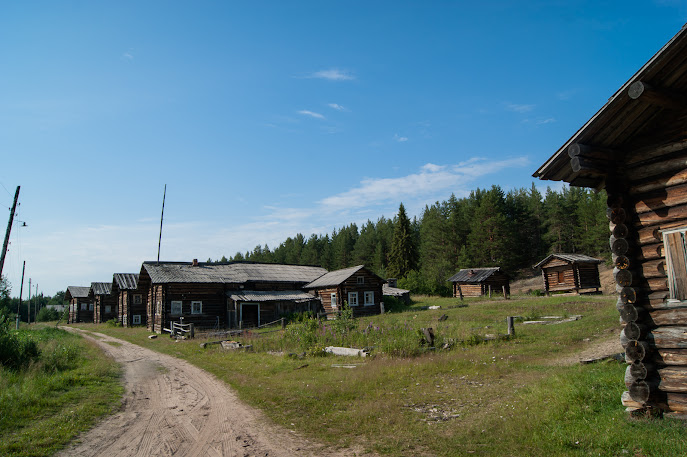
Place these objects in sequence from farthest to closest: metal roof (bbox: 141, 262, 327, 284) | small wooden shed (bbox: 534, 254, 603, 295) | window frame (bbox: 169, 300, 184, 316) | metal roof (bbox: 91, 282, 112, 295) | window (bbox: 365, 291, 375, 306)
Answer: metal roof (bbox: 91, 282, 112, 295)
window (bbox: 365, 291, 375, 306)
small wooden shed (bbox: 534, 254, 603, 295)
metal roof (bbox: 141, 262, 327, 284)
window frame (bbox: 169, 300, 184, 316)

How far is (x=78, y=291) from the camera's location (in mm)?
62031

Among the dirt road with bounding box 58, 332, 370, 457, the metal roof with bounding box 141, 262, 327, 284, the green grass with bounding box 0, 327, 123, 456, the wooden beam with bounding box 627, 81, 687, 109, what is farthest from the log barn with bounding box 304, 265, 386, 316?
the wooden beam with bounding box 627, 81, 687, 109

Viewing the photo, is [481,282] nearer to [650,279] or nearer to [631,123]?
[650,279]

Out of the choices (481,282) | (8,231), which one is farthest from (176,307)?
(481,282)

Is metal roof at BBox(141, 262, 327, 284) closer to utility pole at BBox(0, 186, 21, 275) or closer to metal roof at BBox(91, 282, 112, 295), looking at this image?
utility pole at BBox(0, 186, 21, 275)

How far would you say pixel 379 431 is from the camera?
745 cm

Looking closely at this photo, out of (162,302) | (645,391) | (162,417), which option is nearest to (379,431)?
(645,391)

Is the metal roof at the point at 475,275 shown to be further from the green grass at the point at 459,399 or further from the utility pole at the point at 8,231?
the utility pole at the point at 8,231

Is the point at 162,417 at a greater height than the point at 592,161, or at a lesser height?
lesser

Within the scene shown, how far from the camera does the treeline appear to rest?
62500mm

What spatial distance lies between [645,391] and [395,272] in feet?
210

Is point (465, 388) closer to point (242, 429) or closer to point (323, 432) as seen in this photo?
point (323, 432)

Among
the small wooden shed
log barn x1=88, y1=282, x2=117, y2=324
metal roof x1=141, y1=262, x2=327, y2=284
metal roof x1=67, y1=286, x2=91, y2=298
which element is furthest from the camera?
metal roof x1=67, y1=286, x2=91, y2=298

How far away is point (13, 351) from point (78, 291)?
56691 mm
